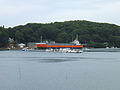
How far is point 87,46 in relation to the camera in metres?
134

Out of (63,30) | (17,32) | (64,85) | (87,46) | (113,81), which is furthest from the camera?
(63,30)

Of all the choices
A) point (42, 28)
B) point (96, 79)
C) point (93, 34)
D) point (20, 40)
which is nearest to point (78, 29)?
point (93, 34)

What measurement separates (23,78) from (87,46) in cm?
10681

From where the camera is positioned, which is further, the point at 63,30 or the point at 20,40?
the point at 63,30

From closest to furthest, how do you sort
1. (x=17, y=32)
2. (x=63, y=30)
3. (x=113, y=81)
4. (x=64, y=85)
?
(x=64, y=85)
(x=113, y=81)
(x=17, y=32)
(x=63, y=30)

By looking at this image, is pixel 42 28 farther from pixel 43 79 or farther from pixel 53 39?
pixel 43 79

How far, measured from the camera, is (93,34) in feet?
453

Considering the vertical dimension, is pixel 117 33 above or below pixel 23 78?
above

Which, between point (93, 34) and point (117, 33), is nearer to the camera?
point (93, 34)

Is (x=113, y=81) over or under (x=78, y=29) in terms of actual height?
under

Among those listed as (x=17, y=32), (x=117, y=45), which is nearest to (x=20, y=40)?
(x=17, y=32)

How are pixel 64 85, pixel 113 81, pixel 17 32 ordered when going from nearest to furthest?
pixel 64 85, pixel 113 81, pixel 17 32

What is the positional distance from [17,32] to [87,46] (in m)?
33.5

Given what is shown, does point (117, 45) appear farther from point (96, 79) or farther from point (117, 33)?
point (96, 79)
